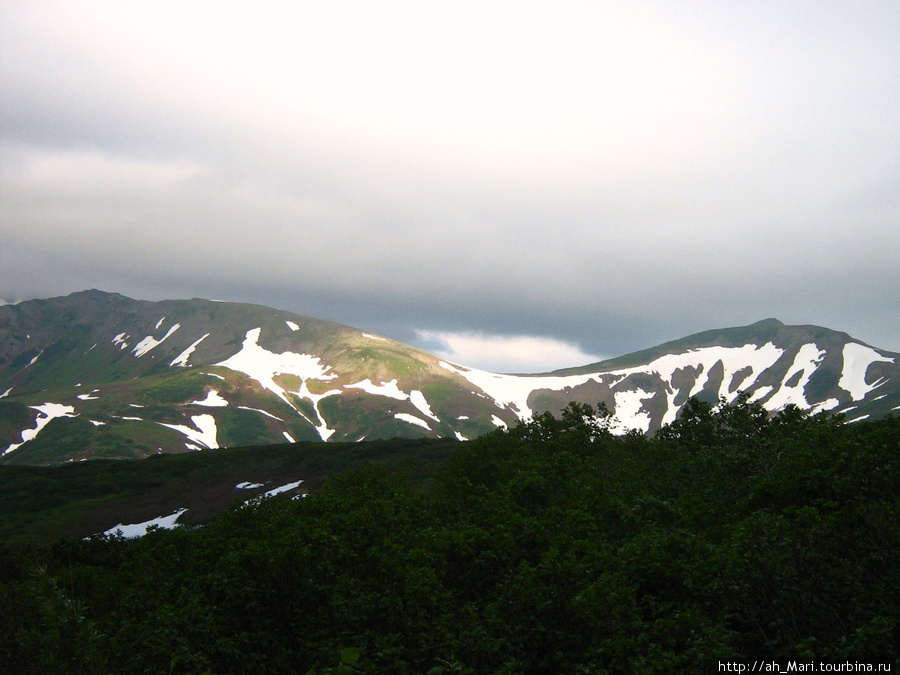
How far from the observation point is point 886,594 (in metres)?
12.1

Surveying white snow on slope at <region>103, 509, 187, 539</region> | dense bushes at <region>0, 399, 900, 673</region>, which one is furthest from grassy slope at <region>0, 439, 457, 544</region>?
dense bushes at <region>0, 399, 900, 673</region>

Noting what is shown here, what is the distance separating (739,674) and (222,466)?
123 m

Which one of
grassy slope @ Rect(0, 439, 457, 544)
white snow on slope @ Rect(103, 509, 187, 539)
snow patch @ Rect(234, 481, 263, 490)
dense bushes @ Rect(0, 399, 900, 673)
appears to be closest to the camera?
dense bushes @ Rect(0, 399, 900, 673)

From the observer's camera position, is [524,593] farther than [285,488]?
No

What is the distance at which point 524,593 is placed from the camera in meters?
13.9

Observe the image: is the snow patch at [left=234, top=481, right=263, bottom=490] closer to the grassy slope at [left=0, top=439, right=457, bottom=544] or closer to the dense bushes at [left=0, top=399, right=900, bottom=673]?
the grassy slope at [left=0, top=439, right=457, bottom=544]

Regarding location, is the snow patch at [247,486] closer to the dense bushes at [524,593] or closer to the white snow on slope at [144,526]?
the white snow on slope at [144,526]

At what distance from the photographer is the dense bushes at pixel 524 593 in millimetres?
11852

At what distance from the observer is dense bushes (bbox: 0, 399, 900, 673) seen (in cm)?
1185

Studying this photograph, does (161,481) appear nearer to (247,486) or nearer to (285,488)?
(247,486)

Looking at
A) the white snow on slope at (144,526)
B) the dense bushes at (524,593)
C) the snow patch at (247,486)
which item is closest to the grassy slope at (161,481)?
the snow patch at (247,486)

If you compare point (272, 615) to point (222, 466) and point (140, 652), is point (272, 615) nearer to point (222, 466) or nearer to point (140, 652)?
point (140, 652)

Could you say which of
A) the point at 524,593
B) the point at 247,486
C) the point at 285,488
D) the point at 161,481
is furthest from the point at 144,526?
the point at 524,593

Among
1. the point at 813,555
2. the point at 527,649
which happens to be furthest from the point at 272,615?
the point at 813,555
